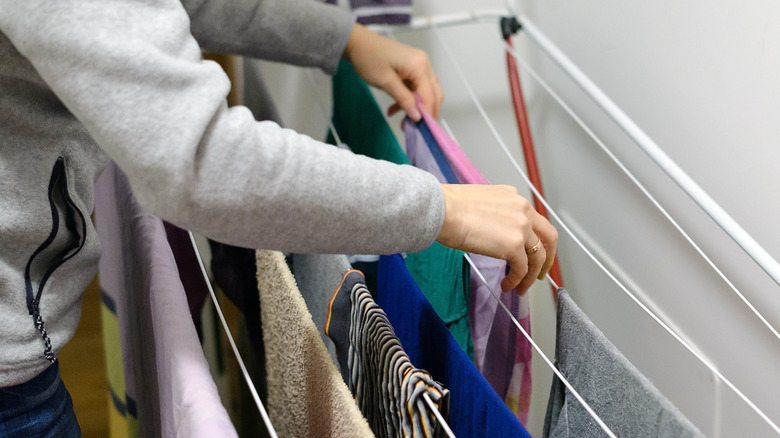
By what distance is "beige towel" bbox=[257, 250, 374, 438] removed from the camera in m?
0.54

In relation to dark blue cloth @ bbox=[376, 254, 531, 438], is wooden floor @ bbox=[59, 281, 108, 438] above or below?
below

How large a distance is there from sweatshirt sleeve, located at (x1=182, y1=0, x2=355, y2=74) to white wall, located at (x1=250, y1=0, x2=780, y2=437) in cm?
42

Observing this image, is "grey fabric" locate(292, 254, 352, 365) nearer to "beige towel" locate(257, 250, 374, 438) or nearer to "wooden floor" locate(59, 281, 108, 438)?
"beige towel" locate(257, 250, 374, 438)


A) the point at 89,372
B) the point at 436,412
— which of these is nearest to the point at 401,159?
the point at 436,412

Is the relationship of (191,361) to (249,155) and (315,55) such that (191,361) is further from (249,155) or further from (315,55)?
(315,55)

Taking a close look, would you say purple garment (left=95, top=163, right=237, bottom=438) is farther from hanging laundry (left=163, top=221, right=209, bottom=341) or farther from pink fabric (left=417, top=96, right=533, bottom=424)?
pink fabric (left=417, top=96, right=533, bottom=424)

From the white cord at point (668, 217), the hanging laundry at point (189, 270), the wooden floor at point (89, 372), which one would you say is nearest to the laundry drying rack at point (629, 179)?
the white cord at point (668, 217)

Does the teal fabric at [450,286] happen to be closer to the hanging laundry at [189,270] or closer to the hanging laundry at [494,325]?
the hanging laundry at [494,325]

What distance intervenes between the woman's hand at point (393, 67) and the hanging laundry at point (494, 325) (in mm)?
116

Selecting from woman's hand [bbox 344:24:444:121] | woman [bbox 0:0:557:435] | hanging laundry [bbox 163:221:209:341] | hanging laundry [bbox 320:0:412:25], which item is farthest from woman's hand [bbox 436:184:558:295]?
hanging laundry [bbox 320:0:412:25]

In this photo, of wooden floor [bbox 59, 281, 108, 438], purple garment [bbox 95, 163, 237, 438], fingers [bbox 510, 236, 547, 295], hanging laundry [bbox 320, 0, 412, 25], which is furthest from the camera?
wooden floor [bbox 59, 281, 108, 438]

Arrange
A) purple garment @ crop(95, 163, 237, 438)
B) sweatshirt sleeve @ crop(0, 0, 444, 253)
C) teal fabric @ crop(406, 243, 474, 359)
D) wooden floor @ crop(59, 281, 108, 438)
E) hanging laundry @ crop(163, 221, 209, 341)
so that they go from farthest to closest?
1. wooden floor @ crop(59, 281, 108, 438)
2. hanging laundry @ crop(163, 221, 209, 341)
3. teal fabric @ crop(406, 243, 474, 359)
4. purple garment @ crop(95, 163, 237, 438)
5. sweatshirt sleeve @ crop(0, 0, 444, 253)

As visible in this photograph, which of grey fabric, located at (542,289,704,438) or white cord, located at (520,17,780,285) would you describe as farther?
white cord, located at (520,17,780,285)

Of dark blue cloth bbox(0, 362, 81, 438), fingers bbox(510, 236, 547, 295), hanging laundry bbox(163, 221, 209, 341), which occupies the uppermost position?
fingers bbox(510, 236, 547, 295)
